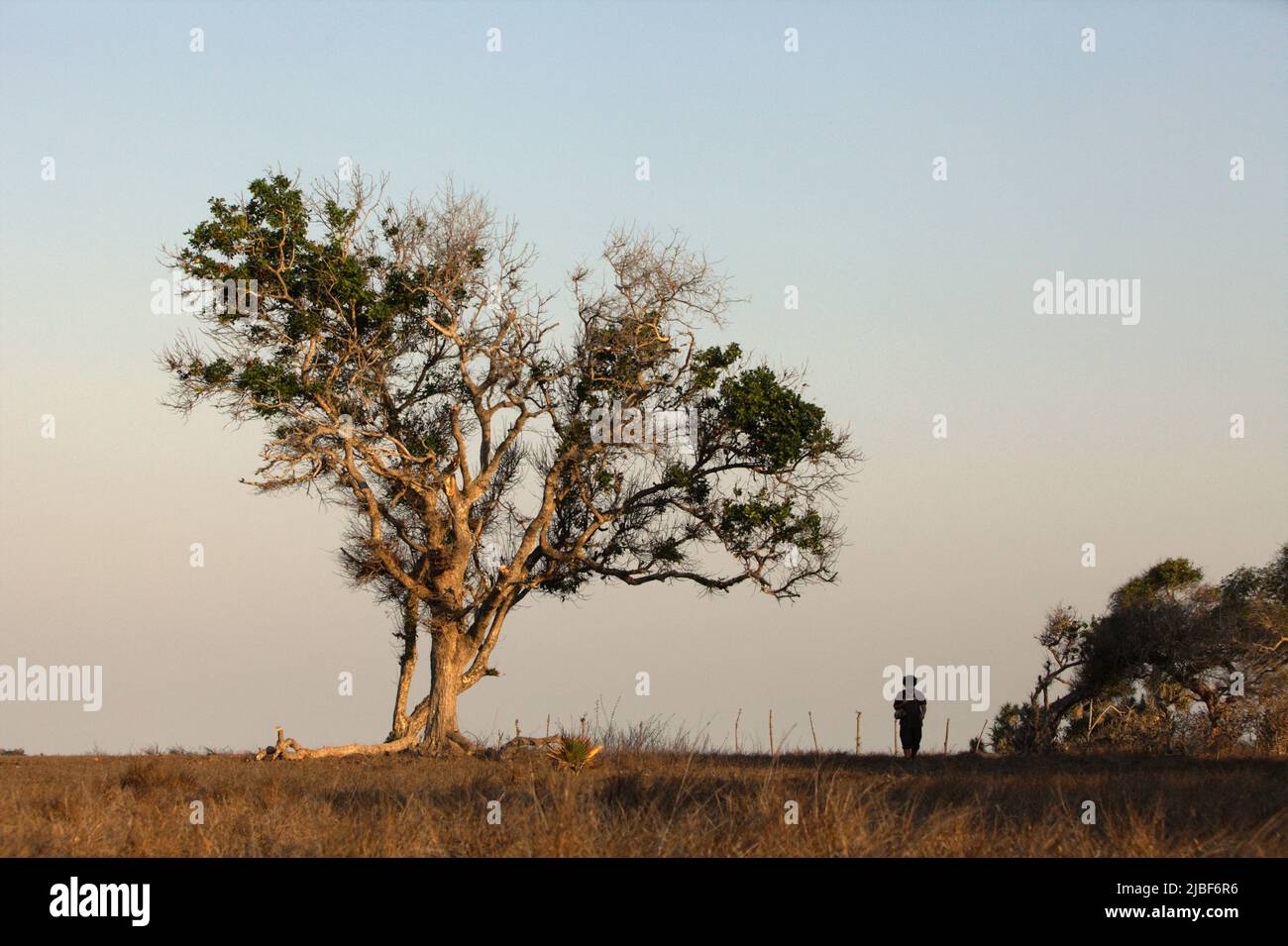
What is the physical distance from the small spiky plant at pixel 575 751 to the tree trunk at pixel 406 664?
276 inches

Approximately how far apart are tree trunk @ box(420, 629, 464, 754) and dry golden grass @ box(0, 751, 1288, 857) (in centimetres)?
859

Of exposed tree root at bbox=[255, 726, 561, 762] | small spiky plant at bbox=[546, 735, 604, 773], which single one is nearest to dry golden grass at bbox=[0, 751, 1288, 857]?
small spiky plant at bbox=[546, 735, 604, 773]

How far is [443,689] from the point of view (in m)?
30.7

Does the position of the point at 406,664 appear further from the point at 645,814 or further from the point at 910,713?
the point at 645,814

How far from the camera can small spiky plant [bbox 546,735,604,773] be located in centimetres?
2389

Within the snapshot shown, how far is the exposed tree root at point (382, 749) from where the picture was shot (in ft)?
94.7

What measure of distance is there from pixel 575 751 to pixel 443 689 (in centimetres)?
764

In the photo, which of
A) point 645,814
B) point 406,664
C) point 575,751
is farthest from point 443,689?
point 645,814

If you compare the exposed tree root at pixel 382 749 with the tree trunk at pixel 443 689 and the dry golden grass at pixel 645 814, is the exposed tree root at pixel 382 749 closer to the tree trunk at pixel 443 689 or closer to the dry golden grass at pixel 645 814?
the tree trunk at pixel 443 689

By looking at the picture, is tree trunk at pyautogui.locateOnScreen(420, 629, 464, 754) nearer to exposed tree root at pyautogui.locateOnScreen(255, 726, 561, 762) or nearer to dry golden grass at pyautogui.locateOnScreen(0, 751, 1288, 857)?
exposed tree root at pyautogui.locateOnScreen(255, 726, 561, 762)

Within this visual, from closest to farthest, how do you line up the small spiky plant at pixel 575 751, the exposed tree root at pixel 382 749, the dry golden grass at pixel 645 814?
the dry golden grass at pixel 645 814 → the small spiky plant at pixel 575 751 → the exposed tree root at pixel 382 749

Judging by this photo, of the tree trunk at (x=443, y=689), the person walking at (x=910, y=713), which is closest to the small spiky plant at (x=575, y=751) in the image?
the tree trunk at (x=443, y=689)
